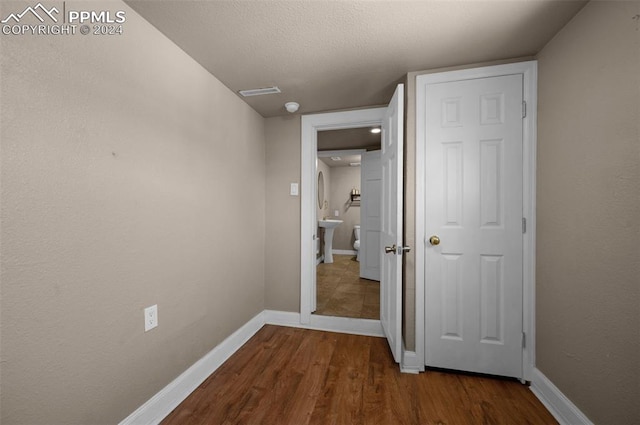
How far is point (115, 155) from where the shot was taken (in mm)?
1228

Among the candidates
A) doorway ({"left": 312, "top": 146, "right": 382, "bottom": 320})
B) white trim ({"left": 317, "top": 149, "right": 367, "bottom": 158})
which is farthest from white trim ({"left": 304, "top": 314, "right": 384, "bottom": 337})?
white trim ({"left": 317, "top": 149, "right": 367, "bottom": 158})

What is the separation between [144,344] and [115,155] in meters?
1.00

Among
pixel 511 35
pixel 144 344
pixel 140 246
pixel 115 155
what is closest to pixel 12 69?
pixel 115 155

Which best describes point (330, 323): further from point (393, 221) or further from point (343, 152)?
point (343, 152)

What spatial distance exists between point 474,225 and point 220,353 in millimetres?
2143

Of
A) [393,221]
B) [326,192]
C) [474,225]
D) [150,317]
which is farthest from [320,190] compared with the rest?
[150,317]

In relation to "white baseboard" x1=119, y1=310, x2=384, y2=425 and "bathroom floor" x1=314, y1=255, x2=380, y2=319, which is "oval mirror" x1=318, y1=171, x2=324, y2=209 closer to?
"bathroom floor" x1=314, y1=255, x2=380, y2=319

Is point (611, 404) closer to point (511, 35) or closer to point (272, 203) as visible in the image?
point (511, 35)

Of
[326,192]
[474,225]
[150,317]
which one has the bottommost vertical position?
[150,317]

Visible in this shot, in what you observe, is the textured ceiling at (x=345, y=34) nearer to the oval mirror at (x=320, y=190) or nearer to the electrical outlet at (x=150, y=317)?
the electrical outlet at (x=150, y=317)

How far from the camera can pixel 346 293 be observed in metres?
3.51

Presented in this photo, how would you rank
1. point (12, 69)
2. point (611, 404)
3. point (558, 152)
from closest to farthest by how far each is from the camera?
point (12, 69)
point (611, 404)
point (558, 152)

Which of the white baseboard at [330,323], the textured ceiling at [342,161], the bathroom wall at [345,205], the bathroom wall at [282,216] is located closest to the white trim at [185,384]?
the white baseboard at [330,323]

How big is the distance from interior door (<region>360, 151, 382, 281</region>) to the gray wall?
2.58 metres
